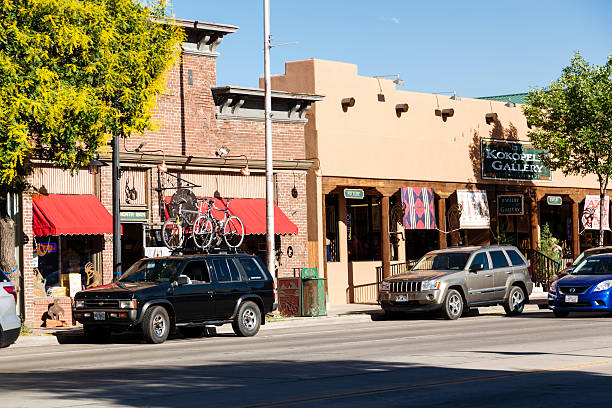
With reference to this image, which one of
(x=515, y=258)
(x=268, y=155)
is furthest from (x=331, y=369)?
(x=515, y=258)

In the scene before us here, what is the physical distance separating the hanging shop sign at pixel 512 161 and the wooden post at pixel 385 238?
611cm

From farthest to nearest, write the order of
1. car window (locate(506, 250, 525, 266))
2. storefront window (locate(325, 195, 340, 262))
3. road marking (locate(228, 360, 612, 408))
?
storefront window (locate(325, 195, 340, 262)) → car window (locate(506, 250, 525, 266)) → road marking (locate(228, 360, 612, 408))

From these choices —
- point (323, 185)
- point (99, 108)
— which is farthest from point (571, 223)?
point (99, 108)

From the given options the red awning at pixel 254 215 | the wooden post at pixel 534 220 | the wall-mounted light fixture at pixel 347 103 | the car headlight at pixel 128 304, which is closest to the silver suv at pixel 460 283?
the red awning at pixel 254 215

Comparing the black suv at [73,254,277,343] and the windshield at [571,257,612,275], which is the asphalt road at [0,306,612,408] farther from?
the windshield at [571,257,612,275]

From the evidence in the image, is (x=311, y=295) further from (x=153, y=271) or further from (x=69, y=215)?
(x=153, y=271)

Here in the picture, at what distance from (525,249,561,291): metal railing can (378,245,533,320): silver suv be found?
11.4 meters

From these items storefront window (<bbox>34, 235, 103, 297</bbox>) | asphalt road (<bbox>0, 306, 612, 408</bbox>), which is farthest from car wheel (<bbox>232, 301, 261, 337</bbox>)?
storefront window (<bbox>34, 235, 103, 297</bbox>)

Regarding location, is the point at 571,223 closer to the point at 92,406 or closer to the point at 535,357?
the point at 535,357

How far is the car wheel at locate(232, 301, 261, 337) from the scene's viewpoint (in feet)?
72.0

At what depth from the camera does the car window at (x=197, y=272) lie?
70.1ft

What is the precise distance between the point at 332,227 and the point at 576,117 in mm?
11142

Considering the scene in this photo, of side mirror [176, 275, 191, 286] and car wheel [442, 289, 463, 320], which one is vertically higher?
side mirror [176, 275, 191, 286]

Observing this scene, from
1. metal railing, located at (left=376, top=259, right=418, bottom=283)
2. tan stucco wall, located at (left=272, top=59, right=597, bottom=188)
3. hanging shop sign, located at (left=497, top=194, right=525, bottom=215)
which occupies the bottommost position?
metal railing, located at (left=376, top=259, right=418, bottom=283)
